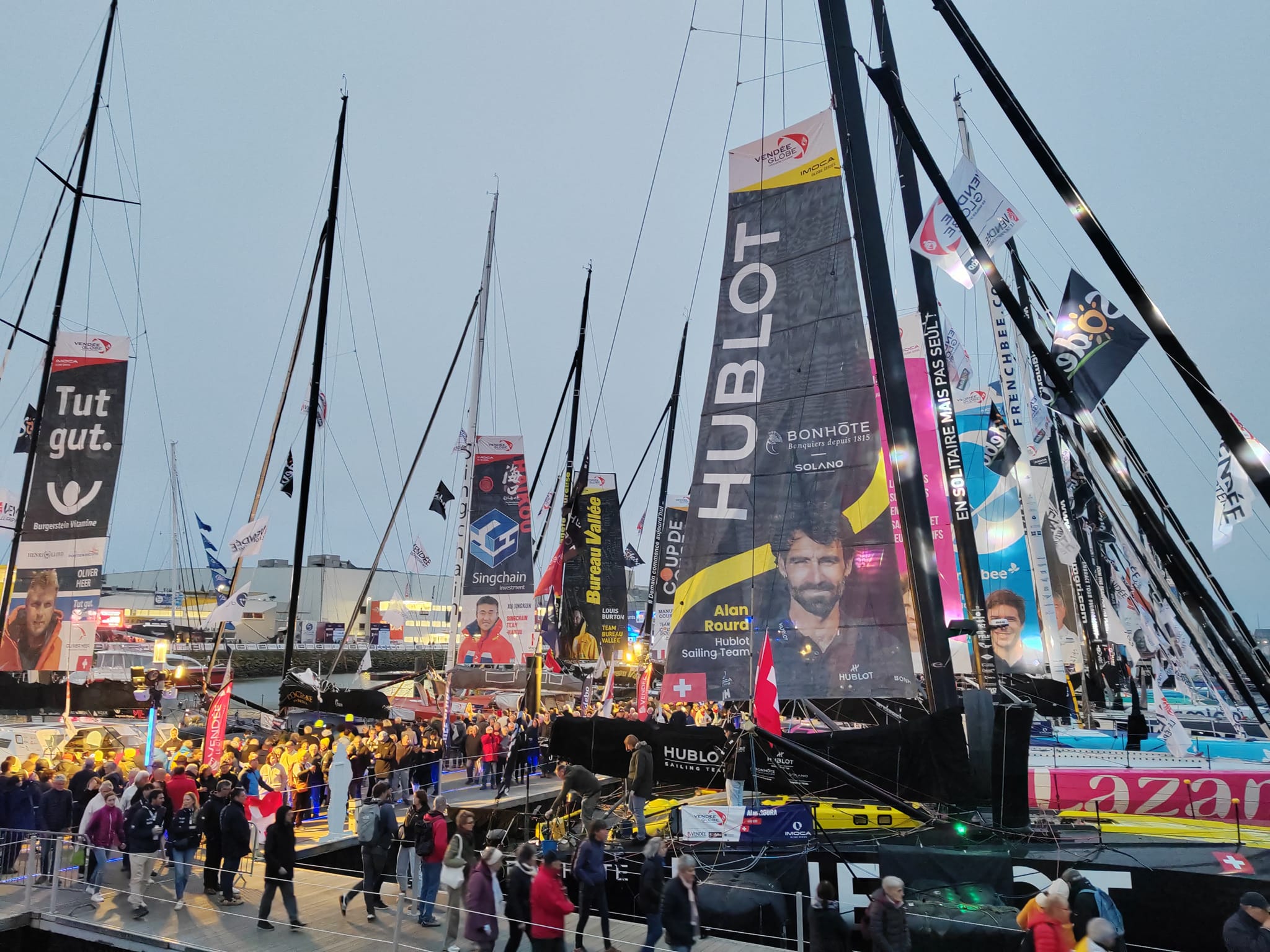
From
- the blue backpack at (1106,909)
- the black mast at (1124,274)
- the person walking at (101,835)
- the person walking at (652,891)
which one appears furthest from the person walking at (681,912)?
the person walking at (101,835)

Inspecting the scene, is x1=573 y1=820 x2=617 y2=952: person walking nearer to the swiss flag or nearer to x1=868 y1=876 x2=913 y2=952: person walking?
the swiss flag

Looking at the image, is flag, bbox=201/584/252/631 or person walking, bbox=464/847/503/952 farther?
flag, bbox=201/584/252/631

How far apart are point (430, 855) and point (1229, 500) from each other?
9415mm

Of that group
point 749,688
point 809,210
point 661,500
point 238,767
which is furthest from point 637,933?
point 661,500

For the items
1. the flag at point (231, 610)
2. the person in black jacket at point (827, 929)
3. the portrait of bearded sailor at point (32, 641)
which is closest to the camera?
the person in black jacket at point (827, 929)

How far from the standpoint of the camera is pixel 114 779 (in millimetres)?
12398

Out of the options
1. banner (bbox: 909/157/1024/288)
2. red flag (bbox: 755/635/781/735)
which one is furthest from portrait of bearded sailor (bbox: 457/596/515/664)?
banner (bbox: 909/157/1024/288)

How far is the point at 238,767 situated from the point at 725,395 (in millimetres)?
9640

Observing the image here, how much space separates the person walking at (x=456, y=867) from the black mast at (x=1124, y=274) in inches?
296

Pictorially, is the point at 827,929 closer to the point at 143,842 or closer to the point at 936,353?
the point at 143,842

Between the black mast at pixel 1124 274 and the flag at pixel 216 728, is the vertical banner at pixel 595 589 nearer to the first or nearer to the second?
the flag at pixel 216 728

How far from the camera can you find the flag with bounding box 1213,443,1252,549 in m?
8.72

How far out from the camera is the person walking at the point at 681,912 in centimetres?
751

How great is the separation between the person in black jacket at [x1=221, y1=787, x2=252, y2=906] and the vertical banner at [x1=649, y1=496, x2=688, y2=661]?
15.5 meters
